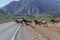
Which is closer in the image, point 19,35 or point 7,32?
point 19,35

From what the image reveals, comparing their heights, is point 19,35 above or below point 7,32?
above
